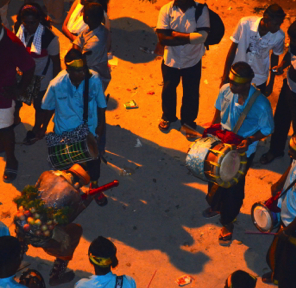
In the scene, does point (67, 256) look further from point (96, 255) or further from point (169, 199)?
point (169, 199)

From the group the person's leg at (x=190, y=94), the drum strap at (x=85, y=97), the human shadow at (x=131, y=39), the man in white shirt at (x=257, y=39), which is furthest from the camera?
the human shadow at (x=131, y=39)

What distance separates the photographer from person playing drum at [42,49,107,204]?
6.17 metres

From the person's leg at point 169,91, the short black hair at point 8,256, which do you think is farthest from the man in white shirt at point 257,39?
the short black hair at point 8,256

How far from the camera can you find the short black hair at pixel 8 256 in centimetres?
475

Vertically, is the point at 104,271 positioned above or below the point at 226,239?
above

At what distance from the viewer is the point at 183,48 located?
777 cm

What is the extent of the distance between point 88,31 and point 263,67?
2.74 m

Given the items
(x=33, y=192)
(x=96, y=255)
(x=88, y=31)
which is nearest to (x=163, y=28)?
(x=88, y=31)

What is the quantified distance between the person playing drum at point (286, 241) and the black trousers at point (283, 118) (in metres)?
1.78

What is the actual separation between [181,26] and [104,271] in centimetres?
420

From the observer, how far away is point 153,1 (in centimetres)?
1210

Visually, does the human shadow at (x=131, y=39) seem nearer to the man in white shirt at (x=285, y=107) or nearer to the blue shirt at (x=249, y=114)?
the man in white shirt at (x=285, y=107)

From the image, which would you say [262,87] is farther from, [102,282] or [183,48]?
[102,282]

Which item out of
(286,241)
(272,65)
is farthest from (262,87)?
(286,241)
